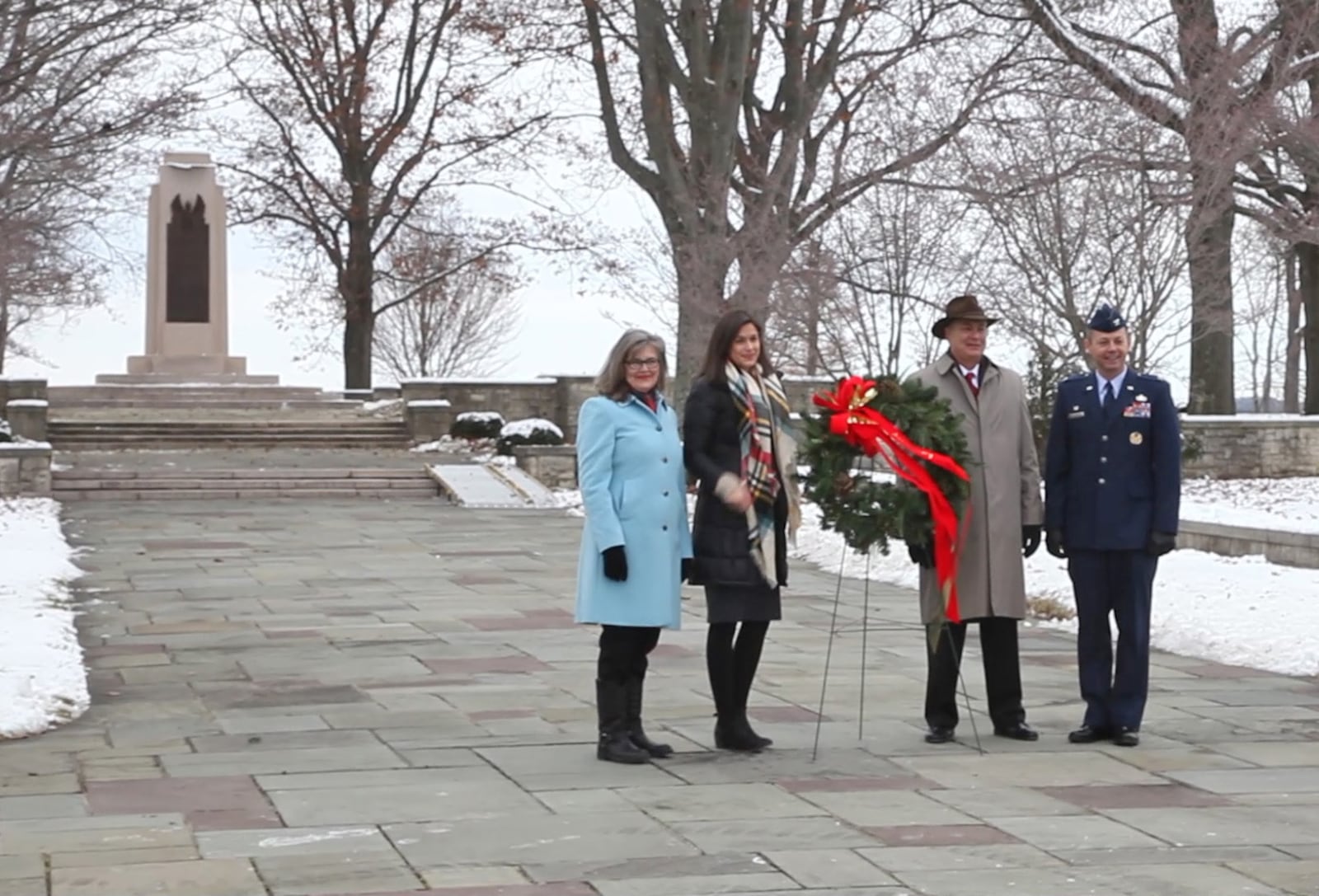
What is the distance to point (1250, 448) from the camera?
28422mm

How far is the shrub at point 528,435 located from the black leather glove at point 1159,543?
20198 mm

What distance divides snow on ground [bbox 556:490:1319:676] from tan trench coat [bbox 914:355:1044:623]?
196 centimetres

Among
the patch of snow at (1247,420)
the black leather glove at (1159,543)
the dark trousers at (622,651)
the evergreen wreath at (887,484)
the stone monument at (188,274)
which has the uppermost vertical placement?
the stone monument at (188,274)

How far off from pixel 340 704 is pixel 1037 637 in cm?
477

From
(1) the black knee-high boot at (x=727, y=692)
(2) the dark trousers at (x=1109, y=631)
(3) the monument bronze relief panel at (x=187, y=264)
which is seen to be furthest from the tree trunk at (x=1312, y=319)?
(1) the black knee-high boot at (x=727, y=692)

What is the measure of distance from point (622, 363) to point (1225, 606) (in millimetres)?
5756

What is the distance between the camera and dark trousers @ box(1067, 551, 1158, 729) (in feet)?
27.0

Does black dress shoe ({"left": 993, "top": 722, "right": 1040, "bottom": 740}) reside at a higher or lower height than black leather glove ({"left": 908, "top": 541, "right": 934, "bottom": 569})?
lower

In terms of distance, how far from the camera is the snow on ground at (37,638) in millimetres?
8891

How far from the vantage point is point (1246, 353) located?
66438 mm

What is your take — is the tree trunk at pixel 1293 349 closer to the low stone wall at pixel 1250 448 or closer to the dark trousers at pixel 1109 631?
the low stone wall at pixel 1250 448

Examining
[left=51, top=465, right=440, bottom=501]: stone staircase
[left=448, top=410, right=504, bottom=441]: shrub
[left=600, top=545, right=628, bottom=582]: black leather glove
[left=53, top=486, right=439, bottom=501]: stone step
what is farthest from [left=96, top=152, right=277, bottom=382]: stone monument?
[left=600, top=545, right=628, bottom=582]: black leather glove

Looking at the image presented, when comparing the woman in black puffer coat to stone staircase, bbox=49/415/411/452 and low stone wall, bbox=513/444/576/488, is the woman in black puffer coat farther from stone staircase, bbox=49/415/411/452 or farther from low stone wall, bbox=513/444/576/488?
stone staircase, bbox=49/415/411/452

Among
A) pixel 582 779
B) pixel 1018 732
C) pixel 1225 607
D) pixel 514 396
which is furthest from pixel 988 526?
pixel 514 396
